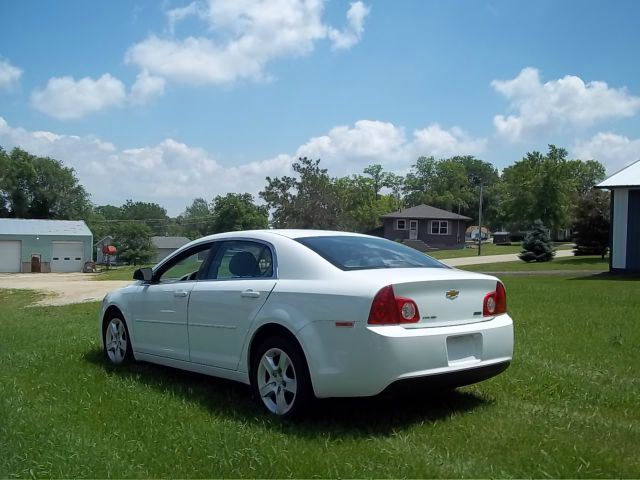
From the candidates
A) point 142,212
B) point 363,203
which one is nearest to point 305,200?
point 363,203

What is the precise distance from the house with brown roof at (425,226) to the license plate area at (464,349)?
198ft

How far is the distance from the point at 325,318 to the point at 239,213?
72.1 metres

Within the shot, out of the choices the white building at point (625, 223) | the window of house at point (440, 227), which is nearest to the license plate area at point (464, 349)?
the white building at point (625, 223)

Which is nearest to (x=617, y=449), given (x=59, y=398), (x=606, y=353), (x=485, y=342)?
(x=485, y=342)

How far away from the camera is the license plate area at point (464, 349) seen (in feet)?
15.6

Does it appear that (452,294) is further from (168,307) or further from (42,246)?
(42,246)

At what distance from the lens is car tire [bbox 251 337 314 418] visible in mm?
4789

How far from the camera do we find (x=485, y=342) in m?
4.99

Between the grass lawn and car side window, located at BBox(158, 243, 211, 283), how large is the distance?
3.42 ft

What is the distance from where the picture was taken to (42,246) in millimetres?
55125

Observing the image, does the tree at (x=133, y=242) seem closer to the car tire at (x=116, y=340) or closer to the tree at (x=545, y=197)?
the tree at (x=545, y=197)

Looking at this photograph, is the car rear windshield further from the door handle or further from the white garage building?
the white garage building

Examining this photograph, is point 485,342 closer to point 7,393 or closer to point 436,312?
point 436,312

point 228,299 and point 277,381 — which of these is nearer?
point 277,381
